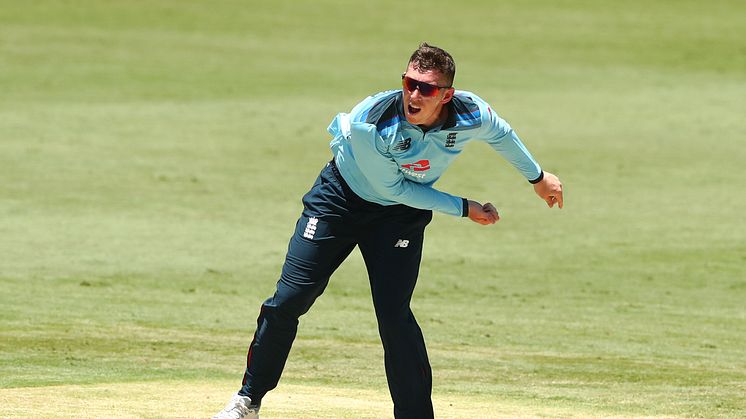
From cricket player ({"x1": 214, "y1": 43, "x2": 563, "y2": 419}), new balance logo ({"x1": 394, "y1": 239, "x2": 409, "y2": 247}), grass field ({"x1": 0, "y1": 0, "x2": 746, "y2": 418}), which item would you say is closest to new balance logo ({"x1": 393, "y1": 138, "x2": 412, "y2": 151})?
cricket player ({"x1": 214, "y1": 43, "x2": 563, "y2": 419})

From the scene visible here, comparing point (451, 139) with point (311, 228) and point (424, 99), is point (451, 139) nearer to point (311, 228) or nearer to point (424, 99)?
point (424, 99)

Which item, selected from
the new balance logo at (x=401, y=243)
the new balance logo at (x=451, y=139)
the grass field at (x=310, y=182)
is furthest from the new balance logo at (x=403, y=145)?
the grass field at (x=310, y=182)

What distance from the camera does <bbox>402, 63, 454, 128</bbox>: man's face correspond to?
6.87 m

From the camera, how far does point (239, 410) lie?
24.8 ft

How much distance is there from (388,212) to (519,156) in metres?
0.78

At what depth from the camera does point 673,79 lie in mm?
28375

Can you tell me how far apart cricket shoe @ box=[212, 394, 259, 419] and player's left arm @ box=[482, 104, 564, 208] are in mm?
1967

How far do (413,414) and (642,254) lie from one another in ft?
29.3

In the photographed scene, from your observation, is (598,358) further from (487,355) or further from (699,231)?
(699,231)

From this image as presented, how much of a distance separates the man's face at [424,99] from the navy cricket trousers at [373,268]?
649 millimetres

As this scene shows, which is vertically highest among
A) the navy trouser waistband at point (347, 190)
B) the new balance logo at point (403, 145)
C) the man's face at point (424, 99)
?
the man's face at point (424, 99)

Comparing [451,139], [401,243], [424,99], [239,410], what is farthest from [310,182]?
[424,99]

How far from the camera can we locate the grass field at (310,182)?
969 cm

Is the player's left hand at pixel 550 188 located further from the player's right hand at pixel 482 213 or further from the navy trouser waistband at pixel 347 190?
the navy trouser waistband at pixel 347 190
